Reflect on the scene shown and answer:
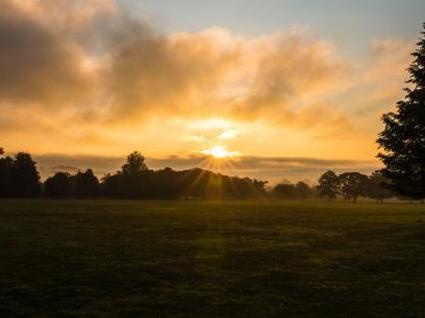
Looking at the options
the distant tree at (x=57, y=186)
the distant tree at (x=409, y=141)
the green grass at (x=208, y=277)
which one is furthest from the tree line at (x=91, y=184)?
the green grass at (x=208, y=277)

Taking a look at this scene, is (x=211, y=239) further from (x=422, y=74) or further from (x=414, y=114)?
(x=422, y=74)

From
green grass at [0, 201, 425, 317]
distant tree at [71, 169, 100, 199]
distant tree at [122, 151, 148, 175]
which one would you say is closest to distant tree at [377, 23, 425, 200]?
green grass at [0, 201, 425, 317]

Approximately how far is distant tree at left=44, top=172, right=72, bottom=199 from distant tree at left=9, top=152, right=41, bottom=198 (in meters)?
3.68

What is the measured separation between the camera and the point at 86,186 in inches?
6161

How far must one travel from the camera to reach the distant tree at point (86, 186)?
156m

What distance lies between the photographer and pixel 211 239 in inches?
1118

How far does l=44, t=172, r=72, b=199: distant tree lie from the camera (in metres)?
148

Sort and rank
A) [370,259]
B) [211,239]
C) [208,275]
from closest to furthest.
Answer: [208,275] < [370,259] < [211,239]

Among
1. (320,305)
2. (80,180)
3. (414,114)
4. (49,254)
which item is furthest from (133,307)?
(80,180)

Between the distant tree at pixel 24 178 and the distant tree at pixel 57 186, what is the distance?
368 cm

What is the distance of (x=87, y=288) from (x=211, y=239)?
14792 millimetres

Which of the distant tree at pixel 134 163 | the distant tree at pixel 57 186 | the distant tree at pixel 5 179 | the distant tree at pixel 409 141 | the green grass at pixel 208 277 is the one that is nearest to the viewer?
the green grass at pixel 208 277

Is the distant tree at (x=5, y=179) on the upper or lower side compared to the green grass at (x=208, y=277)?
upper

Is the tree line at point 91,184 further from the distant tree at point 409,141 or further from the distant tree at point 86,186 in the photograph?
the distant tree at point 409,141
